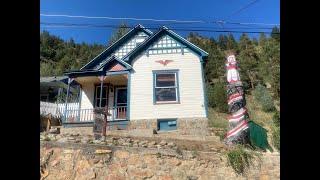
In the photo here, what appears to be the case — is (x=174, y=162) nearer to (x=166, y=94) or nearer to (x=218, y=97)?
(x=166, y=94)

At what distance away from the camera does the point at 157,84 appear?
53.2ft

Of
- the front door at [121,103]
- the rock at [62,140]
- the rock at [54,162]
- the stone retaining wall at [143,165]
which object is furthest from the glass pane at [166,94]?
the rock at [54,162]

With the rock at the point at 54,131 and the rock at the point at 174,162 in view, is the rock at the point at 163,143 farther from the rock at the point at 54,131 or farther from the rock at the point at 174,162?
the rock at the point at 54,131

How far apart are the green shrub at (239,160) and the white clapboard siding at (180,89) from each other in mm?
3427

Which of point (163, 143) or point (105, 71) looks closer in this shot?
point (163, 143)

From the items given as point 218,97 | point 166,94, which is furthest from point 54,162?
point 218,97

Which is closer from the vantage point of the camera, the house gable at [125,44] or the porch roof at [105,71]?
the porch roof at [105,71]

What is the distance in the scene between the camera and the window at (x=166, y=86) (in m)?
16.0

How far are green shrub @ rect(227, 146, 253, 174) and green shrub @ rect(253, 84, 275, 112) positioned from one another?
405 inches

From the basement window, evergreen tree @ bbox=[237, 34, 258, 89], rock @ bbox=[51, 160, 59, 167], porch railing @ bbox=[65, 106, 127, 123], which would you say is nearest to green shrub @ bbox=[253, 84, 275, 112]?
evergreen tree @ bbox=[237, 34, 258, 89]

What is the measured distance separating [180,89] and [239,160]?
465cm

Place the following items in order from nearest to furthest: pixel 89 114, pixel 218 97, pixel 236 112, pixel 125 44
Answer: pixel 236 112, pixel 89 114, pixel 125 44, pixel 218 97

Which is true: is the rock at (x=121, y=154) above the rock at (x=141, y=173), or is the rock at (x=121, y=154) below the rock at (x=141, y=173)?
above
